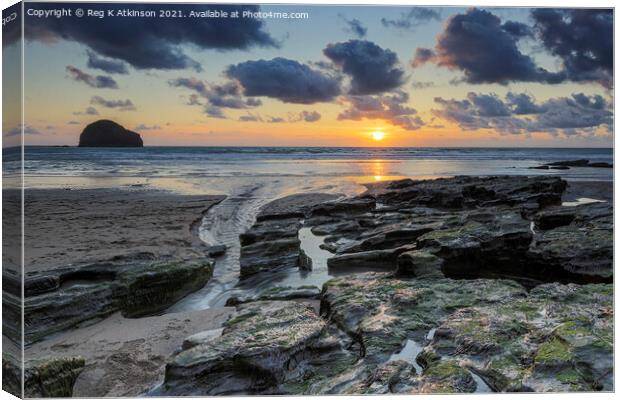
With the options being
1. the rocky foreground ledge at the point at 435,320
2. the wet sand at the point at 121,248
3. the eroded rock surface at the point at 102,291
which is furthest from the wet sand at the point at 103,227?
the rocky foreground ledge at the point at 435,320

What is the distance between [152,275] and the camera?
681 centimetres

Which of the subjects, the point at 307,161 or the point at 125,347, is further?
the point at 307,161

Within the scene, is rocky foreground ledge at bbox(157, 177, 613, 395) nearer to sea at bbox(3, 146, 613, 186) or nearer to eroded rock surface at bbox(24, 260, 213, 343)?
sea at bbox(3, 146, 613, 186)

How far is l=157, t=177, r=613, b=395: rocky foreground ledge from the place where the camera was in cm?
475

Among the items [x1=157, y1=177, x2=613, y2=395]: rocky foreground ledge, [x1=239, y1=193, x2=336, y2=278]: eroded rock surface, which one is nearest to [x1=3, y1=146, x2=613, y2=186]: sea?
[x1=239, y1=193, x2=336, y2=278]: eroded rock surface

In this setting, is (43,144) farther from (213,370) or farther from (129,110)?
(213,370)

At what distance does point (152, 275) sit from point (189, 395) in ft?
7.68

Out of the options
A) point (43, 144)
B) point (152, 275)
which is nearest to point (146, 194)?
point (152, 275)

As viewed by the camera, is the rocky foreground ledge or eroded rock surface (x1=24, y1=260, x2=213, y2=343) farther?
eroded rock surface (x1=24, y1=260, x2=213, y2=343)

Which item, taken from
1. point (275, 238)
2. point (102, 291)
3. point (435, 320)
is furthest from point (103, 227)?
point (435, 320)

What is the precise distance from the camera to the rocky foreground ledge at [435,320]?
15.6ft

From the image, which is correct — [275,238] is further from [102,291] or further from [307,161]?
[102,291]

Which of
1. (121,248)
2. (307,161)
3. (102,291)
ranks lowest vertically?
(102,291)

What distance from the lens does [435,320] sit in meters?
5.59
